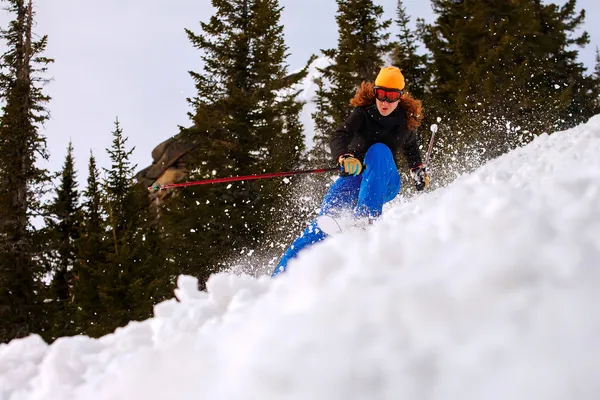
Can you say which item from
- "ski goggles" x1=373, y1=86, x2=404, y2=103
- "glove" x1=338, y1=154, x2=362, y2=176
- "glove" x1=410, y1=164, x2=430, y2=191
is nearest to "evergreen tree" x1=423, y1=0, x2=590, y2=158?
"glove" x1=410, y1=164, x2=430, y2=191

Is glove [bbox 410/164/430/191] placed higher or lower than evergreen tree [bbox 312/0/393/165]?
lower

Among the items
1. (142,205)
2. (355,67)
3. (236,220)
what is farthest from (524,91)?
(142,205)

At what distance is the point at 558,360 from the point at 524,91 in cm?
1911

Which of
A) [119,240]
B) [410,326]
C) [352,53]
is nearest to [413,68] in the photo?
[352,53]

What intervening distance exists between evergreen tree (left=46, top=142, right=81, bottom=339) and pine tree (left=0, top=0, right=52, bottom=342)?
600 millimetres

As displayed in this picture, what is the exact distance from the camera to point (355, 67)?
19.9m

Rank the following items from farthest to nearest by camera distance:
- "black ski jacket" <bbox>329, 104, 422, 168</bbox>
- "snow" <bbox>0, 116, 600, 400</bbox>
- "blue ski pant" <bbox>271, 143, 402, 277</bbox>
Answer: "black ski jacket" <bbox>329, 104, 422, 168</bbox>
"blue ski pant" <bbox>271, 143, 402, 277</bbox>
"snow" <bbox>0, 116, 600, 400</bbox>

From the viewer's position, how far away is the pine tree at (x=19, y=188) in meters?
16.0

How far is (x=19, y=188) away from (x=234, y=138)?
7.58m

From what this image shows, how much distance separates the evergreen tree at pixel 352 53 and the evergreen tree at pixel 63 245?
35.2 feet

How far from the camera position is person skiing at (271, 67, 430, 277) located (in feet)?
18.0

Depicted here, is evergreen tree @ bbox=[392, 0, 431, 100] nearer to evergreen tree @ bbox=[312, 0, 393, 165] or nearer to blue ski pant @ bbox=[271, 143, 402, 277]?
evergreen tree @ bbox=[312, 0, 393, 165]

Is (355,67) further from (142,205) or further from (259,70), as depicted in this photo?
(142,205)

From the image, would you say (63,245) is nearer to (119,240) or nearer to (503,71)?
(119,240)
